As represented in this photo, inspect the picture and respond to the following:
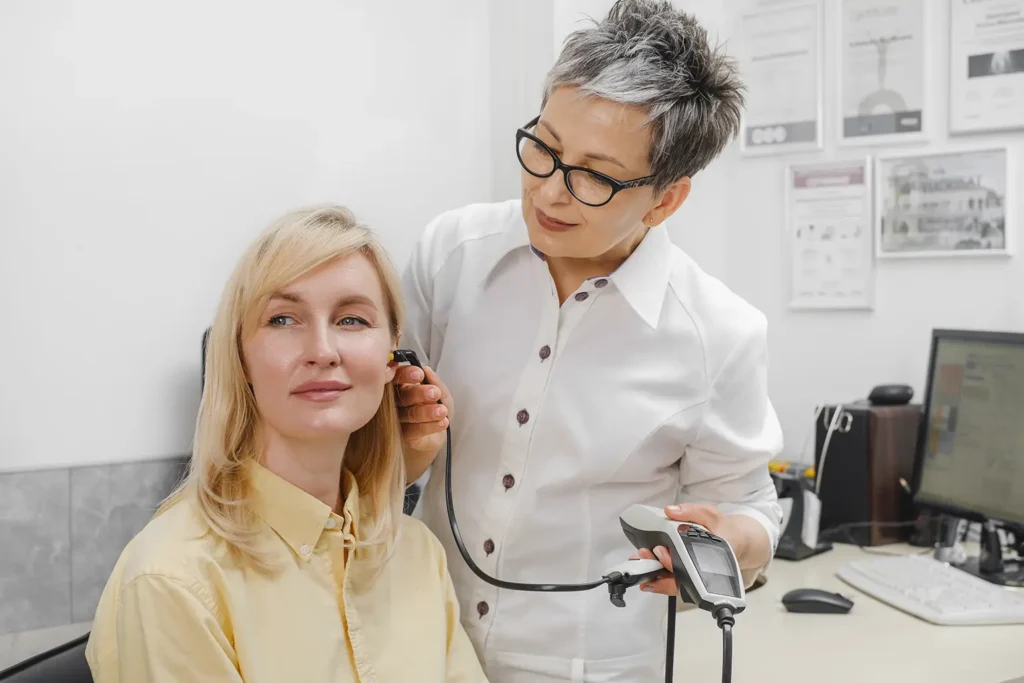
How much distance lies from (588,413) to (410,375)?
0.93 ft

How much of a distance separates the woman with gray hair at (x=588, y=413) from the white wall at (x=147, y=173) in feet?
2.19

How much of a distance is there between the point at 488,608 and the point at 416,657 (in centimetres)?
17

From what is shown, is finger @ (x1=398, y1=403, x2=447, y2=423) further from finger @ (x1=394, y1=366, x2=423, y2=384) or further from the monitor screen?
the monitor screen

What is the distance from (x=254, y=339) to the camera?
131cm

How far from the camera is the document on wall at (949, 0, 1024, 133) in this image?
2350mm

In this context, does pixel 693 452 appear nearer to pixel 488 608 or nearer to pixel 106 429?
pixel 488 608

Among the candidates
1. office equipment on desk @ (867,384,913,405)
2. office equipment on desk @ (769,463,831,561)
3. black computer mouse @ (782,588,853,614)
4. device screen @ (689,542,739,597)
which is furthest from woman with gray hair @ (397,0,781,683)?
office equipment on desk @ (867,384,913,405)

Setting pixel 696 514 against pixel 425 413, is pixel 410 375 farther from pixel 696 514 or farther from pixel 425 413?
pixel 696 514

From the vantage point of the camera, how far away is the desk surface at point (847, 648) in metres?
1.67

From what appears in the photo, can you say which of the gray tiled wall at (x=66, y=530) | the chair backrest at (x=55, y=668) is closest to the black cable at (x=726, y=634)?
the chair backrest at (x=55, y=668)

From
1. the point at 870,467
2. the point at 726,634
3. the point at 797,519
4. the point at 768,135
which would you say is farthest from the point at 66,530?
the point at 768,135

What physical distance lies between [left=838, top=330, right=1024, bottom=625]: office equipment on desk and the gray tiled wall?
155cm

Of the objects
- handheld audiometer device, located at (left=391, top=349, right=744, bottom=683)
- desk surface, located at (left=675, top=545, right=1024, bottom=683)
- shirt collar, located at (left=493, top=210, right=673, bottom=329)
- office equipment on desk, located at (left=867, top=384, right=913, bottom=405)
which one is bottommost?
desk surface, located at (left=675, top=545, right=1024, bottom=683)

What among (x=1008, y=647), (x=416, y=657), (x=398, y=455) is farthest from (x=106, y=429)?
(x=1008, y=647)
